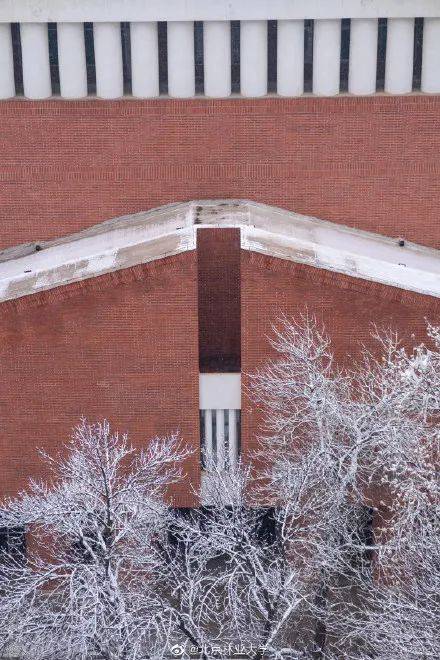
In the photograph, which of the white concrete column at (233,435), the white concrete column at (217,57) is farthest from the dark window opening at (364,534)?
the white concrete column at (217,57)

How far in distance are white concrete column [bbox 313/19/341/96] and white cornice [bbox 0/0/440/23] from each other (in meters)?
0.28

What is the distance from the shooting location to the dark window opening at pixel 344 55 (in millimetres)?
20000

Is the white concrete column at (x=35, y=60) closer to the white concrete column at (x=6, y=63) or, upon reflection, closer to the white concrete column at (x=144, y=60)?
the white concrete column at (x=6, y=63)

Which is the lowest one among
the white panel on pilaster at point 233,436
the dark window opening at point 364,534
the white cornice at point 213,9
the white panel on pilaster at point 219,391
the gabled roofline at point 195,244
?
the dark window opening at point 364,534

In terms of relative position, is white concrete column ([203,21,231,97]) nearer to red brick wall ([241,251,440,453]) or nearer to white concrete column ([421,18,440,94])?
white concrete column ([421,18,440,94])

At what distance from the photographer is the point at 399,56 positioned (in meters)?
20.0

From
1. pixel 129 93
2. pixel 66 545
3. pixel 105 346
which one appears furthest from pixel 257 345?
pixel 129 93

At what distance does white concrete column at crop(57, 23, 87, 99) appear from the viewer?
19.9 m

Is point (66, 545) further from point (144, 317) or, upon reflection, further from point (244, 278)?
point (244, 278)

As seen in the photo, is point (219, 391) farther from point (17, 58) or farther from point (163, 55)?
point (17, 58)

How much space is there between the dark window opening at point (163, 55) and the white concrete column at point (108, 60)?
0.79 meters

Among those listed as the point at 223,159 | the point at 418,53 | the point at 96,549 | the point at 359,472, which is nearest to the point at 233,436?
the point at 359,472

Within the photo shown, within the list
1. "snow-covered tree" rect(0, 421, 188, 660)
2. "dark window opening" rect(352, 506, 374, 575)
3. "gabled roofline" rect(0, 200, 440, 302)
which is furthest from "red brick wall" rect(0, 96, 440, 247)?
"dark window opening" rect(352, 506, 374, 575)

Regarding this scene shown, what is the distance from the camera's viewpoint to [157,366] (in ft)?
59.8
